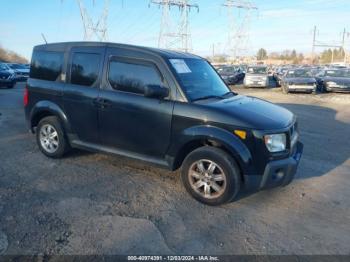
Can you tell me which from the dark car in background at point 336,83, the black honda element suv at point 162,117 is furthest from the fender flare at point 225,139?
the dark car in background at point 336,83

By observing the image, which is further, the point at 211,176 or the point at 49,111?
the point at 49,111

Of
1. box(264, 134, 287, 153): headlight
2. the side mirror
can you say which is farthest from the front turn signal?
the side mirror

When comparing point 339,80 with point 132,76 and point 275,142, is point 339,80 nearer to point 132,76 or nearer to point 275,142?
point 275,142

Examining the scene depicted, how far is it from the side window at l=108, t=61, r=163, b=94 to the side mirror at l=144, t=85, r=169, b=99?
0.21 meters

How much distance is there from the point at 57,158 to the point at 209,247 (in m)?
3.62

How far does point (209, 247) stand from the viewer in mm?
3498

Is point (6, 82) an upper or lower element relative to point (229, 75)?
lower

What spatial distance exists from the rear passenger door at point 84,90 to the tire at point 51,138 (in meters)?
0.33

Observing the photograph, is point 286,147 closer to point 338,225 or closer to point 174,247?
point 338,225

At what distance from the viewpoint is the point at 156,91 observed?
4.59m

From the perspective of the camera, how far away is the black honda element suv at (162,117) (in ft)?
14.3

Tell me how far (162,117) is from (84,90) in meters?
1.52

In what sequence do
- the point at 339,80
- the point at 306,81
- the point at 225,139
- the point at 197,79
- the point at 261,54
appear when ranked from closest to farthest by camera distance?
the point at 225,139 < the point at 197,79 < the point at 306,81 < the point at 339,80 < the point at 261,54

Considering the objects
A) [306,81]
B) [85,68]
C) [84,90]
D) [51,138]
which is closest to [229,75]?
[306,81]
